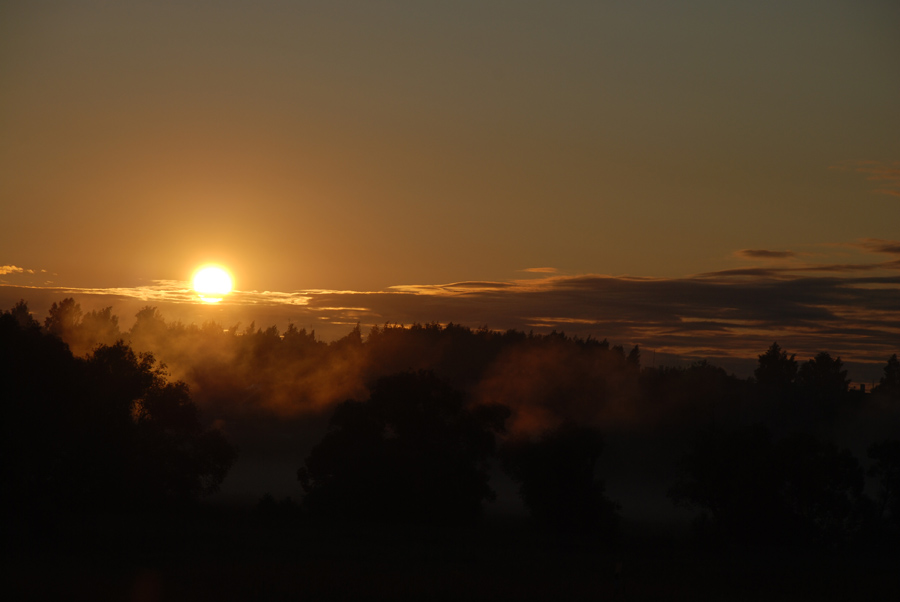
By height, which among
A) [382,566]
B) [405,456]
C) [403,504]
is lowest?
[403,504]

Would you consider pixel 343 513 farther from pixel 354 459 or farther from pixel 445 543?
pixel 445 543

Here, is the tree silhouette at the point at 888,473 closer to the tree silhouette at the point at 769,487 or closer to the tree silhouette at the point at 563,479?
the tree silhouette at the point at 769,487

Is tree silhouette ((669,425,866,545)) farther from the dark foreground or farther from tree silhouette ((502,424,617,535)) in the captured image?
tree silhouette ((502,424,617,535))

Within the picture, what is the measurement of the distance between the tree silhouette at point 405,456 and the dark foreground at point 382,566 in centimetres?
534

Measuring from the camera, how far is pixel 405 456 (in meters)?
78.3

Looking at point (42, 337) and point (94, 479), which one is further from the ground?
point (42, 337)

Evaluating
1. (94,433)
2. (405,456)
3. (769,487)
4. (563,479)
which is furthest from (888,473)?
(94,433)

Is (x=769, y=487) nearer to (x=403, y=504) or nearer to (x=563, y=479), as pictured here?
(x=563, y=479)

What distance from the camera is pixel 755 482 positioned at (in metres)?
78.7

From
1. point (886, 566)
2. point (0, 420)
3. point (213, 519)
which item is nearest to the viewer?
point (0, 420)

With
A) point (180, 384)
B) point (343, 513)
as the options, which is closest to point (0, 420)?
point (343, 513)

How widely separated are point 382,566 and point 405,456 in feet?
103

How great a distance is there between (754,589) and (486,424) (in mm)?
39750

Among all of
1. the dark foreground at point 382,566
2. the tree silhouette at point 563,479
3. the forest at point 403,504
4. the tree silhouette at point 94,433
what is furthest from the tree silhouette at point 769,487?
the tree silhouette at point 94,433
